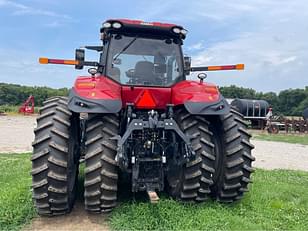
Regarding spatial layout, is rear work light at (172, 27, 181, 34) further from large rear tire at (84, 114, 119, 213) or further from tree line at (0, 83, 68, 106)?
tree line at (0, 83, 68, 106)

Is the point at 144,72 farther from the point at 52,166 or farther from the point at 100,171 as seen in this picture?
the point at 52,166

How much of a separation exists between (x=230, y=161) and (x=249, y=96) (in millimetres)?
45897

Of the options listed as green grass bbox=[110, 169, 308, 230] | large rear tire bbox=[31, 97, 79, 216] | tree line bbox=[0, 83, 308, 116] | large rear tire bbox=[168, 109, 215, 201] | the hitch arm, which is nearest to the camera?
green grass bbox=[110, 169, 308, 230]

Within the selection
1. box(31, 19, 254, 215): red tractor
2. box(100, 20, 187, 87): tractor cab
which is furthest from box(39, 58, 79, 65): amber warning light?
box(100, 20, 187, 87): tractor cab

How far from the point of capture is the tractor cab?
5.29 meters

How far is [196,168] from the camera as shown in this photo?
4719 millimetres

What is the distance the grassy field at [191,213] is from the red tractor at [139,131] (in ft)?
0.71

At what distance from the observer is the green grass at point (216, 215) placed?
429 centimetres

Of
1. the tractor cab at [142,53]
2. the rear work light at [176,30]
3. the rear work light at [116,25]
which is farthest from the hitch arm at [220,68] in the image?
the rear work light at [116,25]

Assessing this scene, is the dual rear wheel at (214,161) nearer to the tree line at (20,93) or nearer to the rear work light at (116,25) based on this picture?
the rear work light at (116,25)

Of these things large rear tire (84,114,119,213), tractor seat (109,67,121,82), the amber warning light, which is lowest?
large rear tire (84,114,119,213)

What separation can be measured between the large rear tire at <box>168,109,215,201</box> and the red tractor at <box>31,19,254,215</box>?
13 mm

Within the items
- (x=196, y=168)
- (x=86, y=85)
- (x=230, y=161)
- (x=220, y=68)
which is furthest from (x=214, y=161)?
(x=86, y=85)

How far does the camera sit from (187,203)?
487cm
